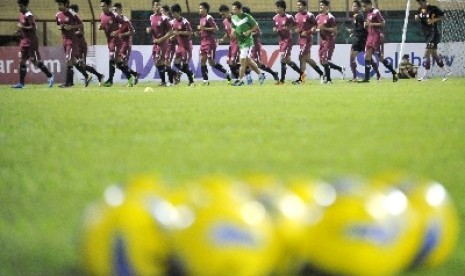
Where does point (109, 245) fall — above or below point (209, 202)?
below

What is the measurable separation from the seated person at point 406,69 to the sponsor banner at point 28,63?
9627 mm

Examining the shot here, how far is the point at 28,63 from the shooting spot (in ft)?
77.0

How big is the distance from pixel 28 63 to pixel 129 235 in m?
22.7

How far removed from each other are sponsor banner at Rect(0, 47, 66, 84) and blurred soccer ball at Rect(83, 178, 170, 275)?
22.4 m

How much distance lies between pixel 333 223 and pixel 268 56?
23.5 m

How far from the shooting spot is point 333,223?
66.5 inches

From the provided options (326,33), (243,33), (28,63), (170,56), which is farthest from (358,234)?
(28,63)

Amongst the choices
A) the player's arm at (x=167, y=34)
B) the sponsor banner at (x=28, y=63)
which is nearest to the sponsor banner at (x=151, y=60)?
the sponsor banner at (x=28, y=63)

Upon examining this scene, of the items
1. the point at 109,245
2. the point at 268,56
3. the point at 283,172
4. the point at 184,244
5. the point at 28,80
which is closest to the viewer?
the point at 184,244

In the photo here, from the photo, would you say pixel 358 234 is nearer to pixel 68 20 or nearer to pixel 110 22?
pixel 68 20

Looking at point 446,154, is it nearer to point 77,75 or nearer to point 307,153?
point 307,153

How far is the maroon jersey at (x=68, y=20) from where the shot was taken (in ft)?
59.6

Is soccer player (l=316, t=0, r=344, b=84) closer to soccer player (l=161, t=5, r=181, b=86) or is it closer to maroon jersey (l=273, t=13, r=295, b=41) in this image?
maroon jersey (l=273, t=13, r=295, b=41)

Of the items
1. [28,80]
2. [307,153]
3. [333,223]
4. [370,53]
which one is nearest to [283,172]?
[307,153]
